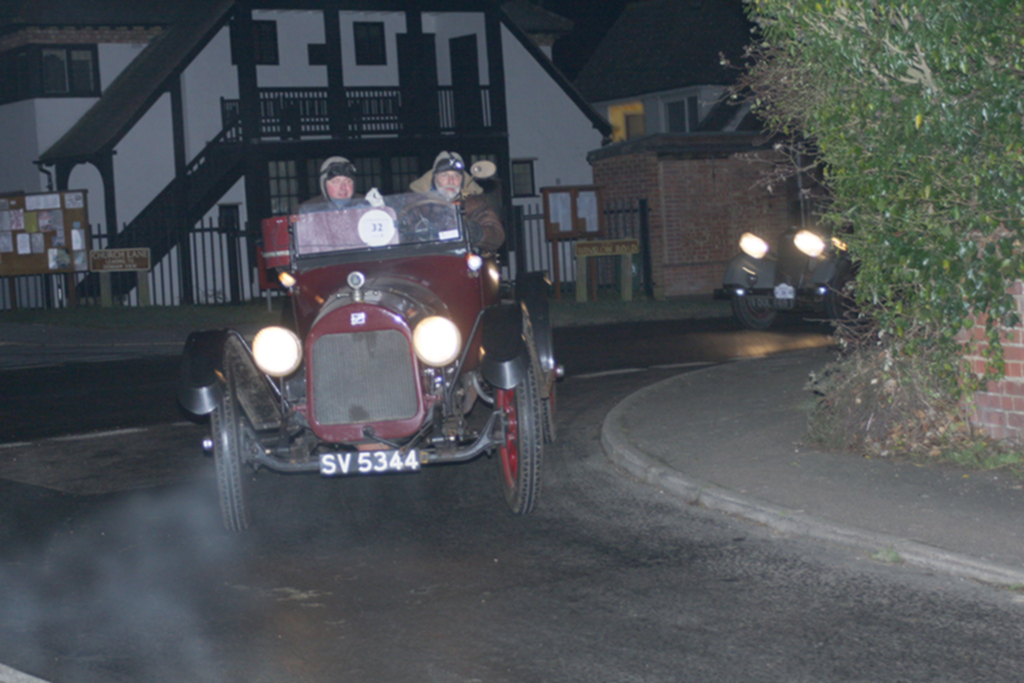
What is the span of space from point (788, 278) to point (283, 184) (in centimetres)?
1994

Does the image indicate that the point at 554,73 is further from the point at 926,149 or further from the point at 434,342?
the point at 434,342

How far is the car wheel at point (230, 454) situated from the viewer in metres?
6.47

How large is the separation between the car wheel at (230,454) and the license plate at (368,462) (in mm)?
496

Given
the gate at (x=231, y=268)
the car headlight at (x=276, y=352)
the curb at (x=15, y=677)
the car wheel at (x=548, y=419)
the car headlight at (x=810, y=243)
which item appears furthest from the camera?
the gate at (x=231, y=268)

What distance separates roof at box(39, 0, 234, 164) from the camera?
29.4 meters

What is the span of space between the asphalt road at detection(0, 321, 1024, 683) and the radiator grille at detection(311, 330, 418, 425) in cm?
70

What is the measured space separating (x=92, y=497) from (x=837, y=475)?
4.75 meters

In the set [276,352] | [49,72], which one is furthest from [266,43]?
[276,352]

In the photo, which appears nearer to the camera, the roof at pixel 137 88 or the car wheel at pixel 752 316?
the car wheel at pixel 752 316

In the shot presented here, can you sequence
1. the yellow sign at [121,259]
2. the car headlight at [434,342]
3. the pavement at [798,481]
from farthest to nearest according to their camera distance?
the yellow sign at [121,259]
the car headlight at [434,342]
the pavement at [798,481]

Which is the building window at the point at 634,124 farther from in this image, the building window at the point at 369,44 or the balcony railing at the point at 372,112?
the building window at the point at 369,44

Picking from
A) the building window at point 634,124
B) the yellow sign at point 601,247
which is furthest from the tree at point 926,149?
the building window at point 634,124

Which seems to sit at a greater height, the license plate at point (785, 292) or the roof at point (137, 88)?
the roof at point (137, 88)

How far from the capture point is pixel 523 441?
6.42 meters
